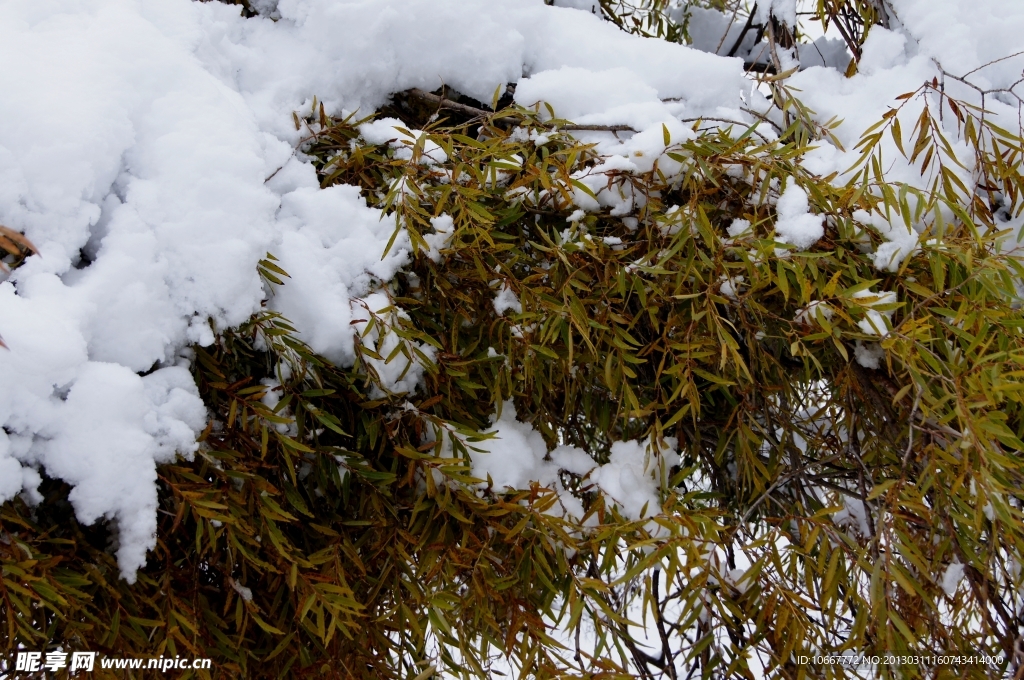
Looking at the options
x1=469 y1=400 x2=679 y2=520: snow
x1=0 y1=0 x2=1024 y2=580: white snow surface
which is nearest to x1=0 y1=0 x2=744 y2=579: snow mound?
x1=0 y1=0 x2=1024 y2=580: white snow surface

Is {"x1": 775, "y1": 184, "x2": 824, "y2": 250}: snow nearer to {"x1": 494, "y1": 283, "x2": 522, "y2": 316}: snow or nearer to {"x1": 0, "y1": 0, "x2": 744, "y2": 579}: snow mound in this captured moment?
{"x1": 0, "y1": 0, "x2": 744, "y2": 579}: snow mound

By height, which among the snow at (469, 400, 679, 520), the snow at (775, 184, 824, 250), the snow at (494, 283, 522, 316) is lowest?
the snow at (469, 400, 679, 520)

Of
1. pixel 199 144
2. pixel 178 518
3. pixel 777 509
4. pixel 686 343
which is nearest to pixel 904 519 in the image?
pixel 686 343

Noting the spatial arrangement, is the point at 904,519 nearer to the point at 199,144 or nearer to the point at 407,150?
the point at 407,150

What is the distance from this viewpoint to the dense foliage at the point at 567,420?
0.67 metres

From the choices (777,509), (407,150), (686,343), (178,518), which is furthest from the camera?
(777,509)

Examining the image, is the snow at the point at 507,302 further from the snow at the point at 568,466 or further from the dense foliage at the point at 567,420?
the snow at the point at 568,466

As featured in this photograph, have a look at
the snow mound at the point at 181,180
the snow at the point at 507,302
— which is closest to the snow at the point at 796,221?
the snow mound at the point at 181,180

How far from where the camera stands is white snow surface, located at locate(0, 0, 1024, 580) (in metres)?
0.63

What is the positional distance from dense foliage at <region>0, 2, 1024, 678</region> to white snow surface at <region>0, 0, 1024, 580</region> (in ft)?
0.10

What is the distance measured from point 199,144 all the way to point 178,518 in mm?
408

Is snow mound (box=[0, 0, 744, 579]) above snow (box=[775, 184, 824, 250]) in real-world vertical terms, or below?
below

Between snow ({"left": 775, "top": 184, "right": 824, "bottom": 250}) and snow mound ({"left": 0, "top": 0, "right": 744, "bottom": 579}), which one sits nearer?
snow mound ({"left": 0, "top": 0, "right": 744, "bottom": 579})

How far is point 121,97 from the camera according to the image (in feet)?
2.51
